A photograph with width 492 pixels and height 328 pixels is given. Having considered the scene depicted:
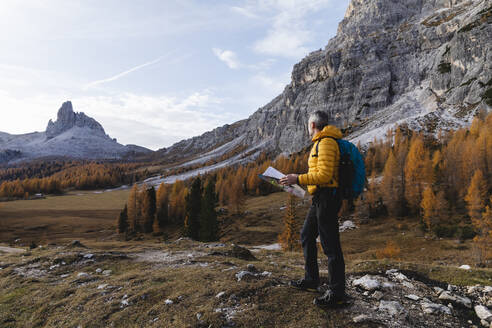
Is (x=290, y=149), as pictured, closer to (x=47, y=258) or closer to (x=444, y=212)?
(x=444, y=212)

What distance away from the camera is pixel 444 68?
438ft

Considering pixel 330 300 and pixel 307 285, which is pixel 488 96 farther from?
pixel 330 300

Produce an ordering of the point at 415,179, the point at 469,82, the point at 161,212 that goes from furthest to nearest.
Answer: the point at 469,82, the point at 161,212, the point at 415,179

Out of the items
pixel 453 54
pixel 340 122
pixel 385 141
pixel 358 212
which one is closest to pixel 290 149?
pixel 340 122

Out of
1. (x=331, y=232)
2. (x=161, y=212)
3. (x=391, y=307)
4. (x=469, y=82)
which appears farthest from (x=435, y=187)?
(x=469, y=82)

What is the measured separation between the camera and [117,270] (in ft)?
35.4

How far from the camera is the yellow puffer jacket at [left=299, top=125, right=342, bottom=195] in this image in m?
4.64

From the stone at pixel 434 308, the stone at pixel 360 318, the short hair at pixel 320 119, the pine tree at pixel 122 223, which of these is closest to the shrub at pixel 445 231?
the stone at pixel 434 308

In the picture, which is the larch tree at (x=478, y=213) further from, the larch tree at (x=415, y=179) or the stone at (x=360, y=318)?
the stone at (x=360, y=318)

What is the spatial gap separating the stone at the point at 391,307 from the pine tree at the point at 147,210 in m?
72.8

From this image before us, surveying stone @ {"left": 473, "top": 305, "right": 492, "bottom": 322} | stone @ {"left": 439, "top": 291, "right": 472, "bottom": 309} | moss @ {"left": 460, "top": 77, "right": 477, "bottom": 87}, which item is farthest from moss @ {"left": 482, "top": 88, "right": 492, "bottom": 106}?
stone @ {"left": 473, "top": 305, "right": 492, "bottom": 322}

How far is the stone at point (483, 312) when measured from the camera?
4.62 meters

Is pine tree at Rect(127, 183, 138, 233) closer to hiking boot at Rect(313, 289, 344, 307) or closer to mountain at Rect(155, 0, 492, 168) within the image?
hiking boot at Rect(313, 289, 344, 307)

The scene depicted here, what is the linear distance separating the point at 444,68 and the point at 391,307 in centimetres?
17734
